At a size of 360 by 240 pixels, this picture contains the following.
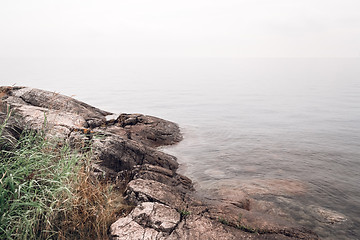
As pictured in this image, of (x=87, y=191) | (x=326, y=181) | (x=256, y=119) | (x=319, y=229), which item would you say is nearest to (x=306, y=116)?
(x=256, y=119)

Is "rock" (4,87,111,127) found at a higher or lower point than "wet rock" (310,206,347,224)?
higher

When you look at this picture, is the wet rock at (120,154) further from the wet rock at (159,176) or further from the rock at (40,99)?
the rock at (40,99)

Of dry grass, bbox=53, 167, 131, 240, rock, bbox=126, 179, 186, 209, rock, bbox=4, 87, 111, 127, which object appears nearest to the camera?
dry grass, bbox=53, 167, 131, 240

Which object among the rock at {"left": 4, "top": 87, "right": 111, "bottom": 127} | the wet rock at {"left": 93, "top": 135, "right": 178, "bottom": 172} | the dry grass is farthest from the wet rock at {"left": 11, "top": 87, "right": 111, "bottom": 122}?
the dry grass

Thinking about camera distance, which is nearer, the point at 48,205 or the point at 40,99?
the point at 48,205

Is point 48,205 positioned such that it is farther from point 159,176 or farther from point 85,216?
point 159,176

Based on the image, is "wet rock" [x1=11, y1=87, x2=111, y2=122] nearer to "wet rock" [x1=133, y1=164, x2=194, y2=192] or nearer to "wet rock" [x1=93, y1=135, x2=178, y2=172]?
"wet rock" [x1=93, y1=135, x2=178, y2=172]

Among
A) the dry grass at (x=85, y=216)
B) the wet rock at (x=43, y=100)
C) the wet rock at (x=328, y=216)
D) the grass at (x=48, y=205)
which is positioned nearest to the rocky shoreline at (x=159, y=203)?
the dry grass at (x=85, y=216)

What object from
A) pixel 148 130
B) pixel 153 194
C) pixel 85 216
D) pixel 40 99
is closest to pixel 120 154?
pixel 153 194

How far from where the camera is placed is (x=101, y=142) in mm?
7832

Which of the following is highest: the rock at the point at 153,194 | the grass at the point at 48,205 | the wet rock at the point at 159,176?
the grass at the point at 48,205

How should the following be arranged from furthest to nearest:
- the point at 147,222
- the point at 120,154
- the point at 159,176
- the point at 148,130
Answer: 1. the point at 148,130
2. the point at 120,154
3. the point at 159,176
4. the point at 147,222

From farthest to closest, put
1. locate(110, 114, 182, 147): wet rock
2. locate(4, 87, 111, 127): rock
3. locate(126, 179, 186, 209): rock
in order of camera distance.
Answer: locate(110, 114, 182, 147): wet rock
locate(4, 87, 111, 127): rock
locate(126, 179, 186, 209): rock

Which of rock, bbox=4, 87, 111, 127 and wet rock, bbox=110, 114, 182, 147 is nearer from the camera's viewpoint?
rock, bbox=4, 87, 111, 127
